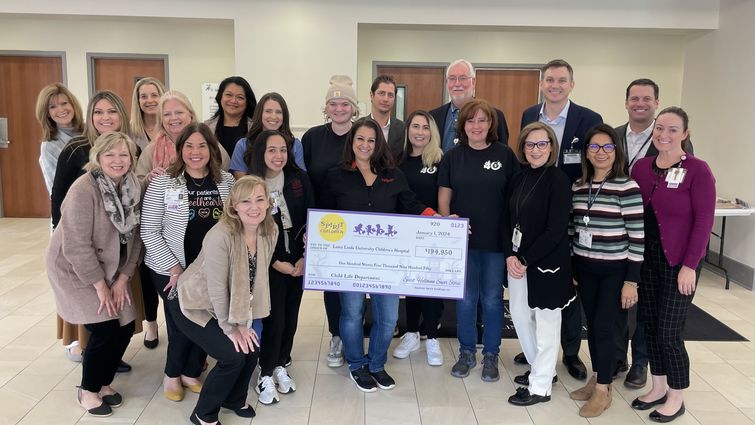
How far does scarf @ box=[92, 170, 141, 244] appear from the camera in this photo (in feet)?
8.46

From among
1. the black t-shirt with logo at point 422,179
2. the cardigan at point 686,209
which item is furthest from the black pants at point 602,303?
the black t-shirt with logo at point 422,179

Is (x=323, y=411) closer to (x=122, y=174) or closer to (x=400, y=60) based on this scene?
(x=122, y=174)

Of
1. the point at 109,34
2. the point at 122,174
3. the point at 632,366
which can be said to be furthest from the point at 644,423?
the point at 109,34

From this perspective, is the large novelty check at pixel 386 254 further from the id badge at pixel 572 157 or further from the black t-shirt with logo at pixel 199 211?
the id badge at pixel 572 157

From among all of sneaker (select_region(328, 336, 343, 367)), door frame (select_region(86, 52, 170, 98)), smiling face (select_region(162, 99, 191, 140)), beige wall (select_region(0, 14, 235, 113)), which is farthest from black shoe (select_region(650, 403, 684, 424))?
door frame (select_region(86, 52, 170, 98))

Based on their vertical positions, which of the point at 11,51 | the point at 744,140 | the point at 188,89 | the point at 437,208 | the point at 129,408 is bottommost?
the point at 129,408

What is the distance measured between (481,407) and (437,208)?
119cm

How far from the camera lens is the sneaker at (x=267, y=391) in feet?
9.67

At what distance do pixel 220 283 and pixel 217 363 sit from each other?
1.43 ft

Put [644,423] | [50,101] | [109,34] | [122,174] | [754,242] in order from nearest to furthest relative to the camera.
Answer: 1. [122,174]
2. [644,423]
3. [50,101]
4. [754,242]
5. [109,34]

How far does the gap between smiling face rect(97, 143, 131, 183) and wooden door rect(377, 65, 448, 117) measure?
5460 mm

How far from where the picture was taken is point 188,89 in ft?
24.6

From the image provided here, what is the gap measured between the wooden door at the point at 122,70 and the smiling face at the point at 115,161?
5430 millimetres

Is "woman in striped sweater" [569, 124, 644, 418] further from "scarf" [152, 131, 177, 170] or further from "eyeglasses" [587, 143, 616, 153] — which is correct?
"scarf" [152, 131, 177, 170]
